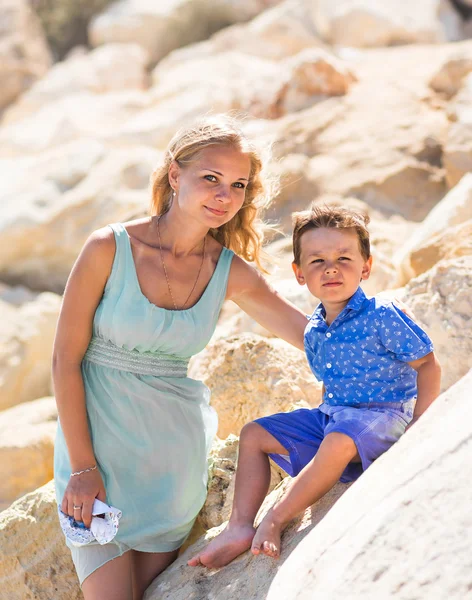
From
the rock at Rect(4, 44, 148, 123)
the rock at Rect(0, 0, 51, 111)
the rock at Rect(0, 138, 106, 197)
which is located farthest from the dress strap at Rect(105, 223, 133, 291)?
the rock at Rect(0, 0, 51, 111)

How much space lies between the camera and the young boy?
2.28 m

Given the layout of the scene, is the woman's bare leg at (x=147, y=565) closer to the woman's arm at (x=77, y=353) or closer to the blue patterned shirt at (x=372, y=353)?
the woman's arm at (x=77, y=353)

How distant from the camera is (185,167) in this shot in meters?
2.77

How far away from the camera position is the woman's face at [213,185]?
2691 mm

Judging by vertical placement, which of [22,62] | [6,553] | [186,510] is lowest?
[22,62]

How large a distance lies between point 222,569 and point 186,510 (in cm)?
39

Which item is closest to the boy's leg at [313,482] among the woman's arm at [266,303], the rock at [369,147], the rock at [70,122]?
the woman's arm at [266,303]

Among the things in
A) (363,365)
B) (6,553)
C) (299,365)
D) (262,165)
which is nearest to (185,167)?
(262,165)

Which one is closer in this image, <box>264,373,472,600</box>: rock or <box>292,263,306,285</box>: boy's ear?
<box>264,373,472,600</box>: rock

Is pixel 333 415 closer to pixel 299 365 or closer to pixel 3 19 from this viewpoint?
pixel 299 365

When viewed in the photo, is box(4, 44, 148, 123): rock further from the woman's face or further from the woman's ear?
the woman's face

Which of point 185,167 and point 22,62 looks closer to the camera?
point 185,167

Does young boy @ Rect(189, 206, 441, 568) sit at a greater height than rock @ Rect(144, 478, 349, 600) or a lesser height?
greater

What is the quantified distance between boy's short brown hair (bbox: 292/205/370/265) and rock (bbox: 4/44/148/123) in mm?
10938
